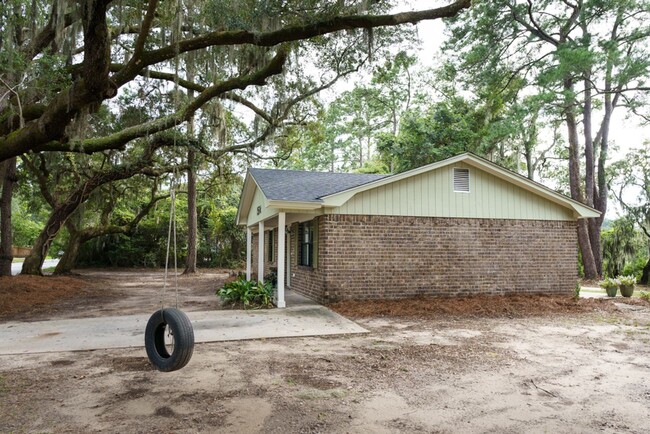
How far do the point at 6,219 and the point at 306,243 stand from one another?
1132 centimetres

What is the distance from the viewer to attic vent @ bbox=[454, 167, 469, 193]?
10.9 meters

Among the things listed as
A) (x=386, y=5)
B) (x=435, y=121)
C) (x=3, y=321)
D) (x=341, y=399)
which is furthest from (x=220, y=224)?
(x=341, y=399)

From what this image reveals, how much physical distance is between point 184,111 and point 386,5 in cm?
427

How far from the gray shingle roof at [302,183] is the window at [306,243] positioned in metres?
1.05

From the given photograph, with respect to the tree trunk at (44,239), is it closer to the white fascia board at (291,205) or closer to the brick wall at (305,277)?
the brick wall at (305,277)

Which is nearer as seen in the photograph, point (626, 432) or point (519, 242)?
point (626, 432)

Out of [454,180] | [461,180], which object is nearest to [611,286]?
[461,180]

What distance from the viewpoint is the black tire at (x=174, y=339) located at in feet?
13.7

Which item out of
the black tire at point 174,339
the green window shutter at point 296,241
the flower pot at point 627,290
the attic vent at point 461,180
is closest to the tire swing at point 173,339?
the black tire at point 174,339

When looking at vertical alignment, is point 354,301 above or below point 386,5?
below

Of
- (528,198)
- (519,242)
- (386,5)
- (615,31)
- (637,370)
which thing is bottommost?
(637,370)

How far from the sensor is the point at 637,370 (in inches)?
206

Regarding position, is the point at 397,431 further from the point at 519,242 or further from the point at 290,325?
the point at 519,242

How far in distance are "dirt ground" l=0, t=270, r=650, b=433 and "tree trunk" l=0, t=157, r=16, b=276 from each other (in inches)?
436
